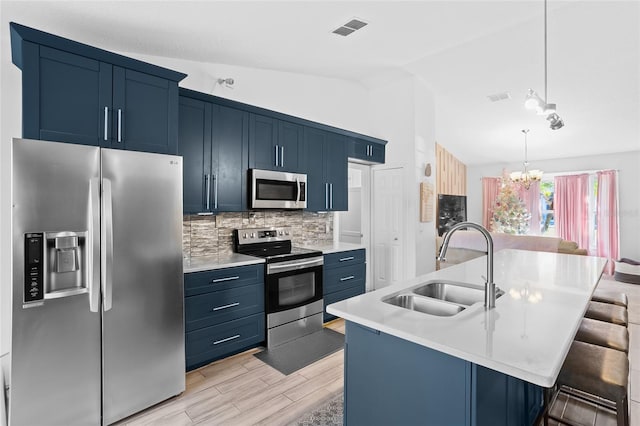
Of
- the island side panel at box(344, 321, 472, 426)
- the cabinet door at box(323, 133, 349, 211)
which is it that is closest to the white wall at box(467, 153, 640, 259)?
the cabinet door at box(323, 133, 349, 211)

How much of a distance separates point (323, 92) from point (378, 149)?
1.27 m

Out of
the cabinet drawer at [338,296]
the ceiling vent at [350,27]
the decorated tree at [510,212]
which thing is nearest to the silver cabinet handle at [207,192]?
the cabinet drawer at [338,296]

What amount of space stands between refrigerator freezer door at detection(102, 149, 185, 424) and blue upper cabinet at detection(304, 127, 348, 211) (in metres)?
1.89

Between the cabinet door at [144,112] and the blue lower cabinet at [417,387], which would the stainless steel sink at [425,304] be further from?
the cabinet door at [144,112]

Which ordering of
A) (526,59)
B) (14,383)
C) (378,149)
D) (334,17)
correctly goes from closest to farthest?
(14,383)
(334,17)
(526,59)
(378,149)

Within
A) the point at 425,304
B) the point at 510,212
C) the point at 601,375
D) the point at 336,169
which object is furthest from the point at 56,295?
the point at 510,212

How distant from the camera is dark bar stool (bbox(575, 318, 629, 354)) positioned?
6.36 feet

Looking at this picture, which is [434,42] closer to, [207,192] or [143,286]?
[207,192]

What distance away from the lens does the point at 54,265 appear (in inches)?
72.8

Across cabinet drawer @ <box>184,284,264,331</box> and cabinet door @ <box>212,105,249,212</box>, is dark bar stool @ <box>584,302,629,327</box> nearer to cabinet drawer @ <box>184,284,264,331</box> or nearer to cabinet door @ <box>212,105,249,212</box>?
cabinet drawer @ <box>184,284,264,331</box>

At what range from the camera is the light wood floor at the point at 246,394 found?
85.2 inches

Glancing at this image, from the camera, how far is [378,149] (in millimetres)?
5227

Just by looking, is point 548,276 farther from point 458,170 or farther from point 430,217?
point 458,170

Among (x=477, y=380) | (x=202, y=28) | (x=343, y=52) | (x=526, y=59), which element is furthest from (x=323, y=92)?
(x=477, y=380)
